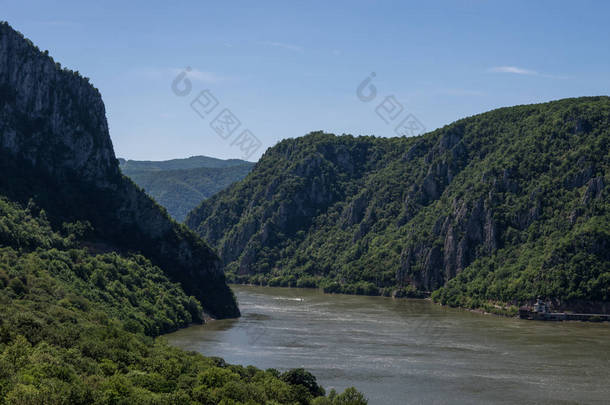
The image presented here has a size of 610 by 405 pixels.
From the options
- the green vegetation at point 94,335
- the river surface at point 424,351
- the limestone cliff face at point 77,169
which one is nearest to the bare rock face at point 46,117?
the limestone cliff face at point 77,169

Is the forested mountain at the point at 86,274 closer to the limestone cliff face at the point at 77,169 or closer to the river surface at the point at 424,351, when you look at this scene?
the limestone cliff face at the point at 77,169

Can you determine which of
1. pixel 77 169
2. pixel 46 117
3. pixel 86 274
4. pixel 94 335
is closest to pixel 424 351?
pixel 94 335

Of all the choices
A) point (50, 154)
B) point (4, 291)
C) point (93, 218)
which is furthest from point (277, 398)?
A: point (50, 154)

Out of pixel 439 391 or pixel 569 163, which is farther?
pixel 569 163

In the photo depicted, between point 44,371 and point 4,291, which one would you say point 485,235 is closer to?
point 4,291

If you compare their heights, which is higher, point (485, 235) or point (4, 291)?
point (485, 235)
